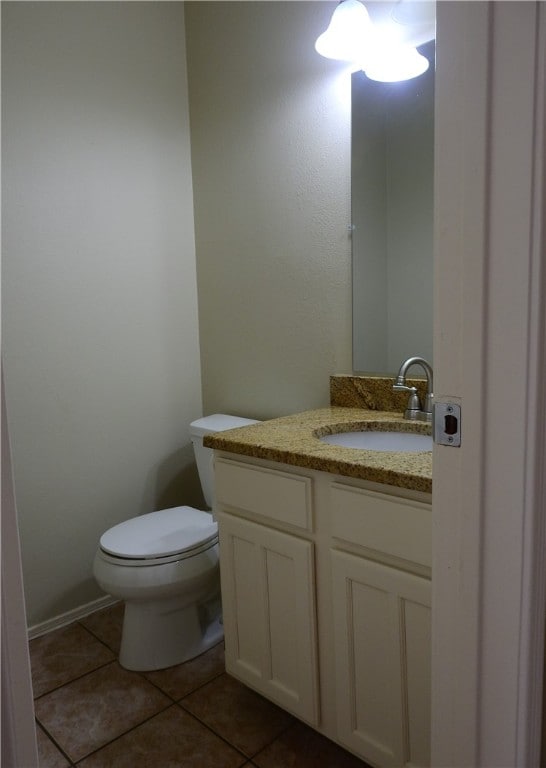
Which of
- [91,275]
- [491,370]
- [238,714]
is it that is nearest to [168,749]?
[238,714]

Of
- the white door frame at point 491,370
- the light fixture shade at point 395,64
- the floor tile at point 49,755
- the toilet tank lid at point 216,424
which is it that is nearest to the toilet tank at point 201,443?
the toilet tank lid at point 216,424

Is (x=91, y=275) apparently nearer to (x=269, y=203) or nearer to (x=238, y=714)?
(x=269, y=203)

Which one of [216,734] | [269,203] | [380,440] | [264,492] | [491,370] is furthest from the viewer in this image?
[269,203]

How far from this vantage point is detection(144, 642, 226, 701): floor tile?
172 cm

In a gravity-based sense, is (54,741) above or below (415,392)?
below

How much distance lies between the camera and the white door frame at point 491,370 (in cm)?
67

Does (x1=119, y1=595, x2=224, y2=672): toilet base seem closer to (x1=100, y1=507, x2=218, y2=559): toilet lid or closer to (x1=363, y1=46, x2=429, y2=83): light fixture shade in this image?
(x1=100, y1=507, x2=218, y2=559): toilet lid

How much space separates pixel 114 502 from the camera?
222 centimetres

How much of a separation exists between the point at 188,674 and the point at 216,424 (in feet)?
2.78

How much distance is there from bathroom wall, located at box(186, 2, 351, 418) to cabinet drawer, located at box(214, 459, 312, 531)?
0.59 m

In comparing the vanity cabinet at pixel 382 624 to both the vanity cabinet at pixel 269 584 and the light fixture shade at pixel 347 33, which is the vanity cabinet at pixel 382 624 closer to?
the vanity cabinet at pixel 269 584

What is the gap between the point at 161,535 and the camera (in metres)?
1.85

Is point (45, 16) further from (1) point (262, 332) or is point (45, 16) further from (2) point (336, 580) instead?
(2) point (336, 580)

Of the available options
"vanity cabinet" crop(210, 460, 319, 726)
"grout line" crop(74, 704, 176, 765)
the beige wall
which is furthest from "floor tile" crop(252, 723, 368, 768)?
the beige wall
